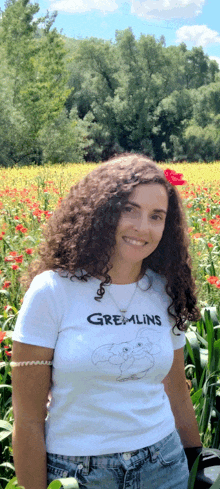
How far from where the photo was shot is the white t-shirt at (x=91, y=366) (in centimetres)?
135

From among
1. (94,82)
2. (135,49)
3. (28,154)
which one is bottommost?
(28,154)

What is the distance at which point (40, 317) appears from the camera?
4.38 ft

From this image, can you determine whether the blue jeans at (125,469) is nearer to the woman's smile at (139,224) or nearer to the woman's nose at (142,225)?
the woman's smile at (139,224)

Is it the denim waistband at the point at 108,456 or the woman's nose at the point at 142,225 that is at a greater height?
the woman's nose at the point at 142,225

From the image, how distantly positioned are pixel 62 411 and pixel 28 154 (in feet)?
87.0

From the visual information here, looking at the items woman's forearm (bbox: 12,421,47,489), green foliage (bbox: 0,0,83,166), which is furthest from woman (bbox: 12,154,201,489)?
green foliage (bbox: 0,0,83,166)

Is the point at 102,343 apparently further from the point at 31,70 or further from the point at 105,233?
the point at 31,70

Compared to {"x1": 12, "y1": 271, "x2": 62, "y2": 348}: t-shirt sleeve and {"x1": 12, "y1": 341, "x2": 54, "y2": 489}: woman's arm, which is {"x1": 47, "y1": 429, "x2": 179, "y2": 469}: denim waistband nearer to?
{"x1": 12, "y1": 341, "x2": 54, "y2": 489}: woman's arm

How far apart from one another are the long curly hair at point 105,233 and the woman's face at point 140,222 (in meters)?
0.02

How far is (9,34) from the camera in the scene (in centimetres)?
2888

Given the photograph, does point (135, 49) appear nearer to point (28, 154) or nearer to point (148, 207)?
point (28, 154)

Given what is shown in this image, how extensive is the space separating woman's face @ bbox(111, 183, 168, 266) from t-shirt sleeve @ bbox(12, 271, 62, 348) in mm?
247

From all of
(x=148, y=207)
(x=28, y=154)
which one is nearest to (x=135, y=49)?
(x=28, y=154)

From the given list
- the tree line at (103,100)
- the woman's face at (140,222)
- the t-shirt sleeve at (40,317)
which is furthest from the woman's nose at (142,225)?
the tree line at (103,100)
